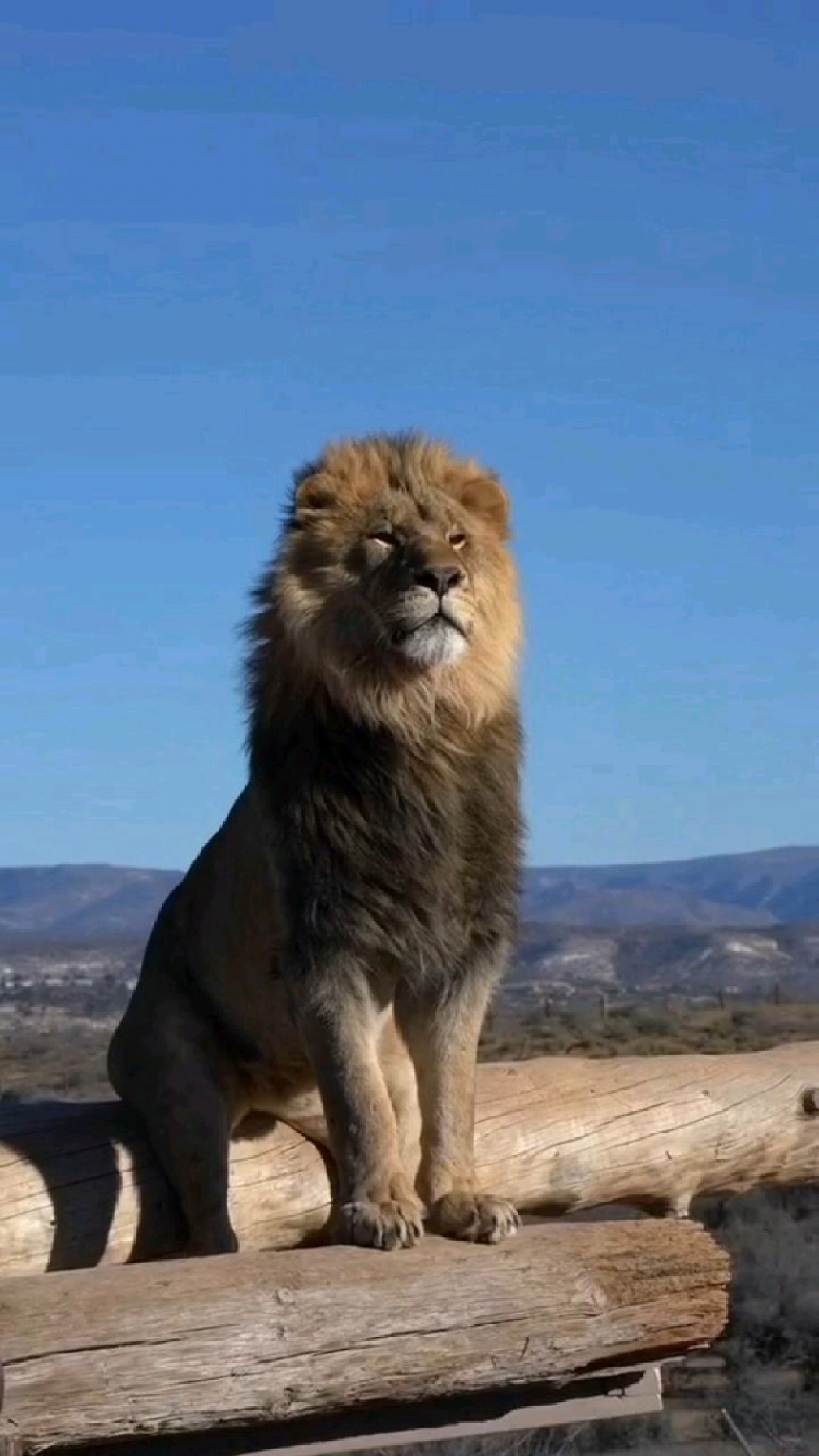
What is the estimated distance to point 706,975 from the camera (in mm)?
72375

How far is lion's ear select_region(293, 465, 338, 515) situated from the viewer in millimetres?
5766

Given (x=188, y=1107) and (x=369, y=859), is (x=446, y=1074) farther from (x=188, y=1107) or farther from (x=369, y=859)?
(x=188, y=1107)

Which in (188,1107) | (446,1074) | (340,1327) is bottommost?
(340,1327)

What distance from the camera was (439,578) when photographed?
5.52 metres

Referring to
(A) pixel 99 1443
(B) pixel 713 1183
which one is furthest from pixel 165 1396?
(B) pixel 713 1183

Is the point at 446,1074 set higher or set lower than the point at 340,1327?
higher

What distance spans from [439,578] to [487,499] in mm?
468

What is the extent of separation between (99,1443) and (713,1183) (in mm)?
3164

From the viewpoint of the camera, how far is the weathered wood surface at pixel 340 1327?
15.0 ft

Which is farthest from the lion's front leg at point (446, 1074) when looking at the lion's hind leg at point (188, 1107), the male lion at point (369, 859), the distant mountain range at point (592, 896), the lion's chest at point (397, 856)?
the distant mountain range at point (592, 896)

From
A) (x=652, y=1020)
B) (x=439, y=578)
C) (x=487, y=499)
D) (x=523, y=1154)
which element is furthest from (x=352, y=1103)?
(x=652, y=1020)

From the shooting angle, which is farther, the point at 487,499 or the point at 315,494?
the point at 487,499

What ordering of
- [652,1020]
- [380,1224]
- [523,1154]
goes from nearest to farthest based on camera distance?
[380,1224] → [523,1154] → [652,1020]

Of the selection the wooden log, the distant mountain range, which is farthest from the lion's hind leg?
the distant mountain range
